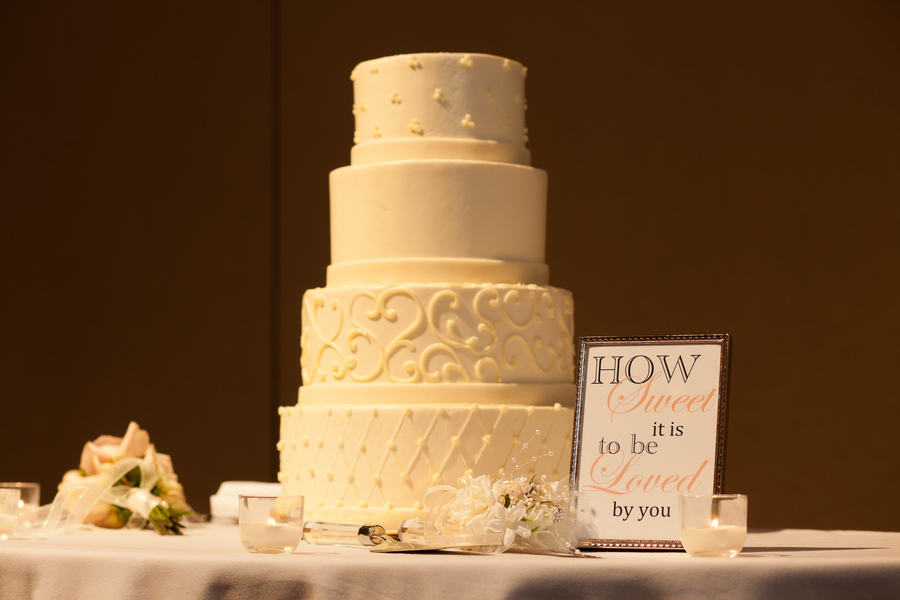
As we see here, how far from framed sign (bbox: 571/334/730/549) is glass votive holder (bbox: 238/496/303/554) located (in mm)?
497

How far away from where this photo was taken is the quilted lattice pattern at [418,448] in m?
2.13

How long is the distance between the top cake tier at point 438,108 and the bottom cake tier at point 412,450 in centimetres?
57

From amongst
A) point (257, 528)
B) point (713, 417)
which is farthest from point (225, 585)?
point (713, 417)

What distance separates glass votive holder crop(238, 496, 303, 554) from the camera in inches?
63.5

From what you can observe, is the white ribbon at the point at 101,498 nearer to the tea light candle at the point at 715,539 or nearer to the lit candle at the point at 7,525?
the lit candle at the point at 7,525

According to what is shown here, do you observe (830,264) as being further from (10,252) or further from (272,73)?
(10,252)

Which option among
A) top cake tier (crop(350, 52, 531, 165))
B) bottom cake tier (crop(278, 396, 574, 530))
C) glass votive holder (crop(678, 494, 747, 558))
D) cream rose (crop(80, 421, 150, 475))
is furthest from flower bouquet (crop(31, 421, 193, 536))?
glass votive holder (crop(678, 494, 747, 558))

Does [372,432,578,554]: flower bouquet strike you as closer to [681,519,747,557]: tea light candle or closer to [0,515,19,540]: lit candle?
[681,519,747,557]: tea light candle

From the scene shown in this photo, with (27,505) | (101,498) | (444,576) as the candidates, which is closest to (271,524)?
(444,576)

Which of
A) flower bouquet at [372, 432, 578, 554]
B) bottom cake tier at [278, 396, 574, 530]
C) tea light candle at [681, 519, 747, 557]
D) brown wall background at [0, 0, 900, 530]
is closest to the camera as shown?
tea light candle at [681, 519, 747, 557]

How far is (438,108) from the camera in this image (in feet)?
7.61

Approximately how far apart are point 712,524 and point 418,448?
714mm

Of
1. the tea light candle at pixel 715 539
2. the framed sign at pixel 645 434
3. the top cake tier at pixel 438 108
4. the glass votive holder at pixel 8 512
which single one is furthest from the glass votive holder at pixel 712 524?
the glass votive holder at pixel 8 512

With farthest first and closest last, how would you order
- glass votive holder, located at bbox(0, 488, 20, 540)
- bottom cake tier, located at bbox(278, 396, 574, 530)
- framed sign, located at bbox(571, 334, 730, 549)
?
1. bottom cake tier, located at bbox(278, 396, 574, 530)
2. glass votive holder, located at bbox(0, 488, 20, 540)
3. framed sign, located at bbox(571, 334, 730, 549)
